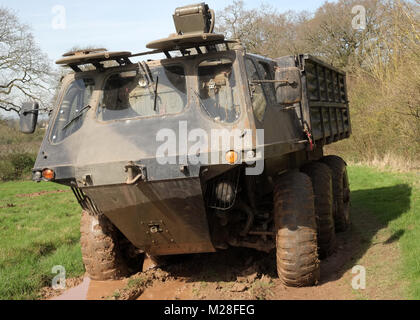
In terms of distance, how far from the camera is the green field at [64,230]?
216 inches

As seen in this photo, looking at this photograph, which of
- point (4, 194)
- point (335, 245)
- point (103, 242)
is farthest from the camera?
point (4, 194)

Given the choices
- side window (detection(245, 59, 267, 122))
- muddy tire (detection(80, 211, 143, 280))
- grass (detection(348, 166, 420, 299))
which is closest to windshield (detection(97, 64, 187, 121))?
side window (detection(245, 59, 267, 122))

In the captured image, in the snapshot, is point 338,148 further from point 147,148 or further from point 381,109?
point 147,148

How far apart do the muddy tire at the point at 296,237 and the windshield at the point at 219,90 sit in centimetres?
93

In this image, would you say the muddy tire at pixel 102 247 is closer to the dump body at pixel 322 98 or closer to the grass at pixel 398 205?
the dump body at pixel 322 98

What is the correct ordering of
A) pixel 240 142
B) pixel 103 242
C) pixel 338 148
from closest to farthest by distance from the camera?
pixel 240 142 → pixel 103 242 → pixel 338 148

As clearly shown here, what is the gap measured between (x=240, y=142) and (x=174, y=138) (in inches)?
22.8

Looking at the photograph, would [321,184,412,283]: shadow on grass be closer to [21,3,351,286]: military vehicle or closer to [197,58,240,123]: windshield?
[21,3,351,286]: military vehicle

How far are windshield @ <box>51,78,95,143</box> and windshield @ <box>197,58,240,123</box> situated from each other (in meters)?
1.15

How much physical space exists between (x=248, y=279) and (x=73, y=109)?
2.42 m

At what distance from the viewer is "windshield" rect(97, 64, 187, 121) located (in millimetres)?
4742

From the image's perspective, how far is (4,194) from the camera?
52.8ft

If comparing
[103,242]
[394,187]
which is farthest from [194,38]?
[394,187]

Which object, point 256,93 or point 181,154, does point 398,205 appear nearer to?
point 256,93
